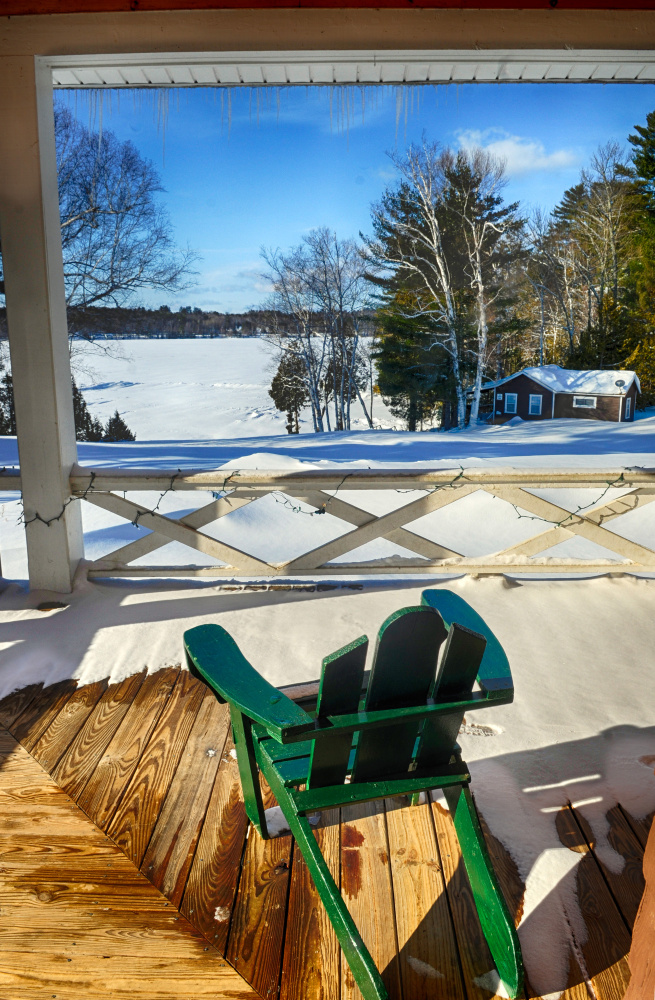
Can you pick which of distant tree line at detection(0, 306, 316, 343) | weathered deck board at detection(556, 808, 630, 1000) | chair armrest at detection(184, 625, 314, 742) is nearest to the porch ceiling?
distant tree line at detection(0, 306, 316, 343)

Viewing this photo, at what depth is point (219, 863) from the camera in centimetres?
137

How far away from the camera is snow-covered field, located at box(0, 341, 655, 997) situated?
1.58m

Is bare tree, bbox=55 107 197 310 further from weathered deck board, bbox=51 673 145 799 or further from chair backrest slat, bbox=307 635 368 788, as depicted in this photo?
chair backrest slat, bbox=307 635 368 788

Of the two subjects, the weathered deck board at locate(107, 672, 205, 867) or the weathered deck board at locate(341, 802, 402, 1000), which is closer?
the weathered deck board at locate(341, 802, 402, 1000)

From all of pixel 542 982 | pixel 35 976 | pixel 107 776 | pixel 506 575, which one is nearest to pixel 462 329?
pixel 506 575

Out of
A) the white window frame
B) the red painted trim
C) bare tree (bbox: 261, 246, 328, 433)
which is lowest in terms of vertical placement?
the white window frame

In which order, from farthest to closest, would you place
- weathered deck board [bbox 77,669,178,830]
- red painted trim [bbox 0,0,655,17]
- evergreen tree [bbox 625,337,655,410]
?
1. evergreen tree [bbox 625,337,655,410]
2. red painted trim [bbox 0,0,655,17]
3. weathered deck board [bbox 77,669,178,830]

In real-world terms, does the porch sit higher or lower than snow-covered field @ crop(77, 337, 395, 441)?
lower

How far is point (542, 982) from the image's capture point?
3.63 ft

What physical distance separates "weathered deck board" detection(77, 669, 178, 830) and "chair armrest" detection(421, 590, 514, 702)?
90 cm

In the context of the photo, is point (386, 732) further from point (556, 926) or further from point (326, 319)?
point (326, 319)

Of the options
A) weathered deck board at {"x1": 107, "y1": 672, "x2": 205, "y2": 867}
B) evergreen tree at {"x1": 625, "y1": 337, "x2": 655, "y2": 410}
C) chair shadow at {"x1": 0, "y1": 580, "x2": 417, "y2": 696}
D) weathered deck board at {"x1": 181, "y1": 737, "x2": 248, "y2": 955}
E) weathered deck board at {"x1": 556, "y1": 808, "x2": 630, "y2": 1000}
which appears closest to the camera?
weathered deck board at {"x1": 556, "y1": 808, "x2": 630, "y2": 1000}

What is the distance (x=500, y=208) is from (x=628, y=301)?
2.73 feet

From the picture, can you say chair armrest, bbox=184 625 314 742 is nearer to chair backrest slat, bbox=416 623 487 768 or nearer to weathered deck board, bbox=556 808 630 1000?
chair backrest slat, bbox=416 623 487 768
